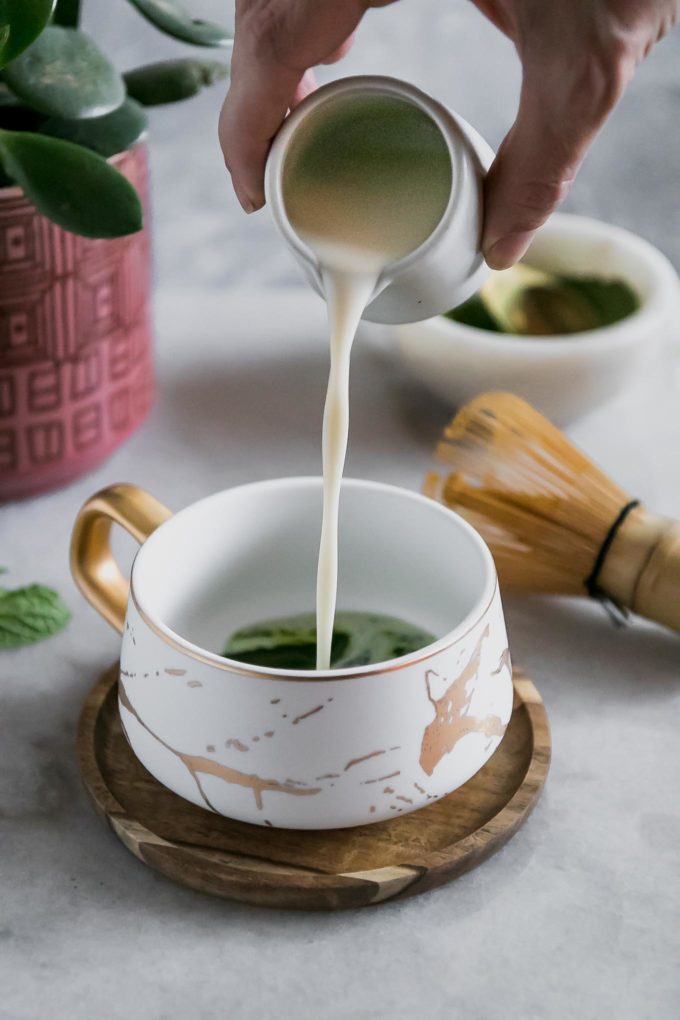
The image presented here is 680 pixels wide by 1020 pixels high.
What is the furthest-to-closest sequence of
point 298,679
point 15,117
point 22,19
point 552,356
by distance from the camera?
point 552,356, point 15,117, point 22,19, point 298,679

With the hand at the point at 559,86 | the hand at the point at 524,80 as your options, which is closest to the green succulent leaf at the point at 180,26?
the hand at the point at 524,80

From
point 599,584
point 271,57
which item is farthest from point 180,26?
point 599,584

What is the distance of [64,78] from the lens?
0.68m

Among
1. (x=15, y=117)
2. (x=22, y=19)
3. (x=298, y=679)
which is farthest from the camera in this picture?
(x=15, y=117)

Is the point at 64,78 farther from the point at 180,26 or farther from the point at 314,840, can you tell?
the point at 314,840

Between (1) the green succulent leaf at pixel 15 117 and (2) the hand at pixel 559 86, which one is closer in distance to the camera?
(2) the hand at pixel 559 86

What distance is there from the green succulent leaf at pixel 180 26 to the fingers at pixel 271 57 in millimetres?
158

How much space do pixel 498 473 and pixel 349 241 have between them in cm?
23

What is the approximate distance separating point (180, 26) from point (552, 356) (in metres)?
0.32

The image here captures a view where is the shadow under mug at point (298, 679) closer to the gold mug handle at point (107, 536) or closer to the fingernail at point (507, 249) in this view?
the gold mug handle at point (107, 536)

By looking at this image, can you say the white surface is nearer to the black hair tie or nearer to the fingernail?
the black hair tie

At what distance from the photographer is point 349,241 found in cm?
57

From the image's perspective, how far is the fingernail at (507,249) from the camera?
55cm

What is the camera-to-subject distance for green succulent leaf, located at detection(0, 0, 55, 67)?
630 mm
